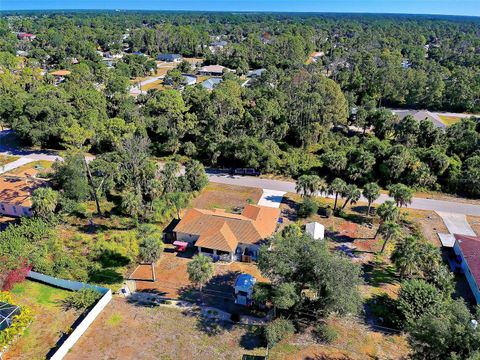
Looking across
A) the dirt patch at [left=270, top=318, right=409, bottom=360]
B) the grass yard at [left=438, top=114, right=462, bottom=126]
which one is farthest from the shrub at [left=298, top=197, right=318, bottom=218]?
the grass yard at [left=438, top=114, right=462, bottom=126]

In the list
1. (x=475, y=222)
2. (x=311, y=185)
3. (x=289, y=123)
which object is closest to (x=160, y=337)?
(x=311, y=185)

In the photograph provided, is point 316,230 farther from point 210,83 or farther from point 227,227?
point 210,83

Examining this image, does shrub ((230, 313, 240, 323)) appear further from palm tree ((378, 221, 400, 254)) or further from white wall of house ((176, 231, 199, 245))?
palm tree ((378, 221, 400, 254))

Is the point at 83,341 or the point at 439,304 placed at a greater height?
the point at 439,304

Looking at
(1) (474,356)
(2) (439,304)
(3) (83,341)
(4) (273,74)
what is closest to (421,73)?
(4) (273,74)

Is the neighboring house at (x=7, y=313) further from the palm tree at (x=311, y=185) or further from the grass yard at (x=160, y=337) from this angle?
the palm tree at (x=311, y=185)

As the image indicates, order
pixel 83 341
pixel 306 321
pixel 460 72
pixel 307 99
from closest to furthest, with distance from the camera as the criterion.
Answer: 1. pixel 83 341
2. pixel 306 321
3. pixel 307 99
4. pixel 460 72

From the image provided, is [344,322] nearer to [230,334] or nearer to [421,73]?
[230,334]
